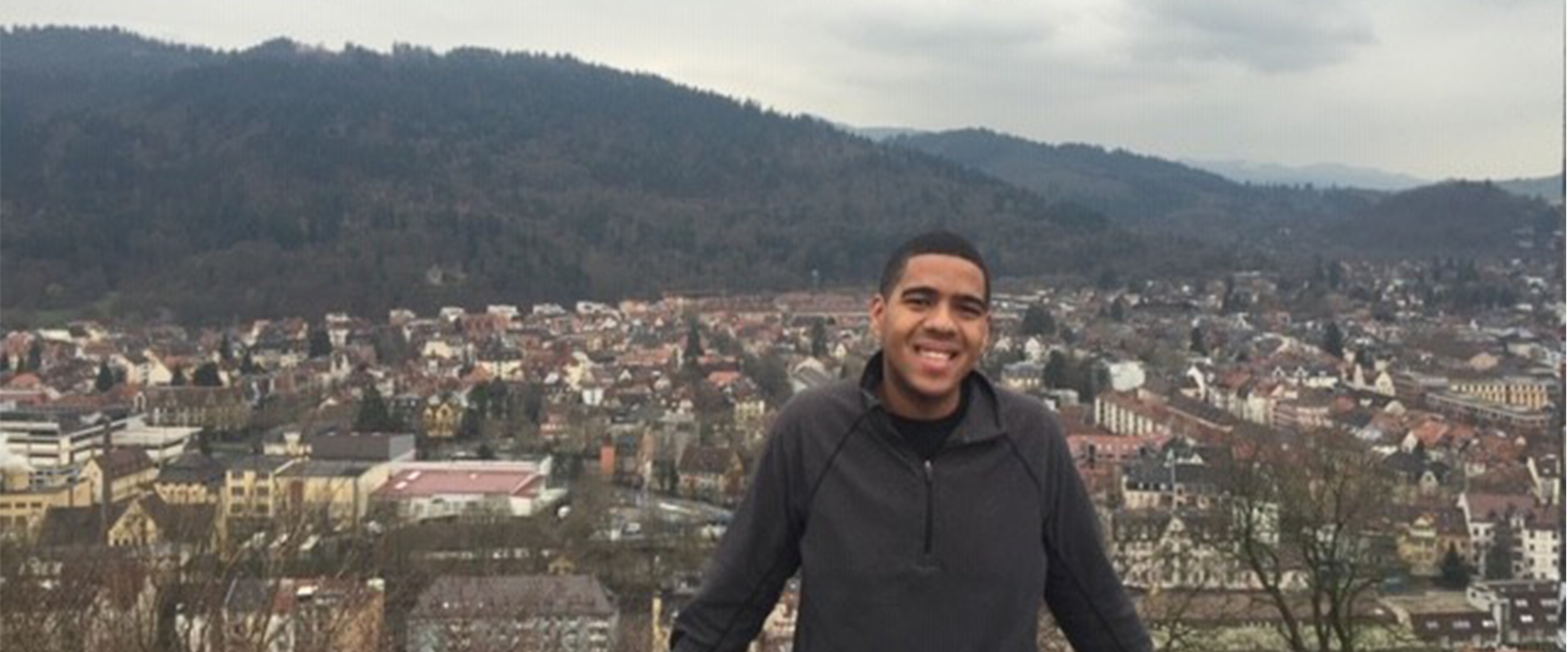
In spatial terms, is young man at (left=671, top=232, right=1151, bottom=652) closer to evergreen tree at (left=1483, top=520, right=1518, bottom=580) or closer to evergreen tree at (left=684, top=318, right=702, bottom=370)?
evergreen tree at (left=1483, top=520, right=1518, bottom=580)

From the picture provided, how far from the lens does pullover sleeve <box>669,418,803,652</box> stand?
0.98 meters

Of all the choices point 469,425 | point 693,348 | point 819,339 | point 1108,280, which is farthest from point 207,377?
point 1108,280

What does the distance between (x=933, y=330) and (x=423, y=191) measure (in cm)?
5463

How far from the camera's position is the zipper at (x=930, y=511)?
941 mm

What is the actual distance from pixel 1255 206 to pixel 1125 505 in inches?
2671

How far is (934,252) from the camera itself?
0.95 meters

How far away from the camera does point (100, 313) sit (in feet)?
123

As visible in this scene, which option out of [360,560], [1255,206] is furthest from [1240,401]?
[1255,206]

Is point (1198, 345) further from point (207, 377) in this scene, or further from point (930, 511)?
point (930, 511)

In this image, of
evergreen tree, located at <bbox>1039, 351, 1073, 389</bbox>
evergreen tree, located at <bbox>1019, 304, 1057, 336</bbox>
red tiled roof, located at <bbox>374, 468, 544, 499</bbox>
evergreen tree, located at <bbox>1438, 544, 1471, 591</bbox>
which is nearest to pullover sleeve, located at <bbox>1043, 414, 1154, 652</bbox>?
evergreen tree, located at <bbox>1438, 544, 1471, 591</bbox>

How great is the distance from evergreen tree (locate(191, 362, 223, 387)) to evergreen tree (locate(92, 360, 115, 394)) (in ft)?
4.41

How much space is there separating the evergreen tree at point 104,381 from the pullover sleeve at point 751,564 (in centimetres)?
2690

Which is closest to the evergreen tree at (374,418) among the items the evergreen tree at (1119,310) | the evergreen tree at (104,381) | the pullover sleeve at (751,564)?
the evergreen tree at (104,381)

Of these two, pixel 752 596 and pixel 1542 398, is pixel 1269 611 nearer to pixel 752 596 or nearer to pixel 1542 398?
pixel 752 596
